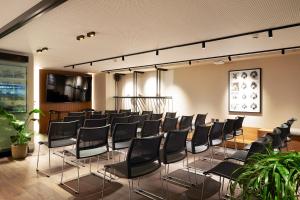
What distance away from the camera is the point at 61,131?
4.10 m

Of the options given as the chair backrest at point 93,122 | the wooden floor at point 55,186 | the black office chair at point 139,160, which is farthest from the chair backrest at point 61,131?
the black office chair at point 139,160

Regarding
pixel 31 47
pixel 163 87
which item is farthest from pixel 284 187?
pixel 163 87

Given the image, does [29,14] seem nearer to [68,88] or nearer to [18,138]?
[18,138]

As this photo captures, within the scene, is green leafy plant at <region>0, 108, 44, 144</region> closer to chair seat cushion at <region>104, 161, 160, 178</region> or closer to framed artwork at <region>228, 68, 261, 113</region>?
chair seat cushion at <region>104, 161, 160, 178</region>

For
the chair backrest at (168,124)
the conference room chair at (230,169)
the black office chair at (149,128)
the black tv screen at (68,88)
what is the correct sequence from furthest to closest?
the black tv screen at (68,88) → the chair backrest at (168,124) → the black office chair at (149,128) → the conference room chair at (230,169)

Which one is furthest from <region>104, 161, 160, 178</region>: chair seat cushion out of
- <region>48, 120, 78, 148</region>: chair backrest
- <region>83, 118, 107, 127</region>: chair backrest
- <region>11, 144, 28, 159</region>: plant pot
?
<region>11, 144, 28, 159</region>: plant pot

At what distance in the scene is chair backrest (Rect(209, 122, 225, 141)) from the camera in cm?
420

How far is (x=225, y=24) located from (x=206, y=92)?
4652 mm

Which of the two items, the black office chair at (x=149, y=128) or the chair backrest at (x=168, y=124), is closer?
the black office chair at (x=149, y=128)

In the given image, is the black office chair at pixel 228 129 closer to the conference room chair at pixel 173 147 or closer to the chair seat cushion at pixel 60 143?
the conference room chair at pixel 173 147

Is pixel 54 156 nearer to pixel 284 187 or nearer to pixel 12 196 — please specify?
pixel 12 196

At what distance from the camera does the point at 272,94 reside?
648 cm

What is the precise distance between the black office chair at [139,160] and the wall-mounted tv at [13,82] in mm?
3909

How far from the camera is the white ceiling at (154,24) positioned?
2.78 m
